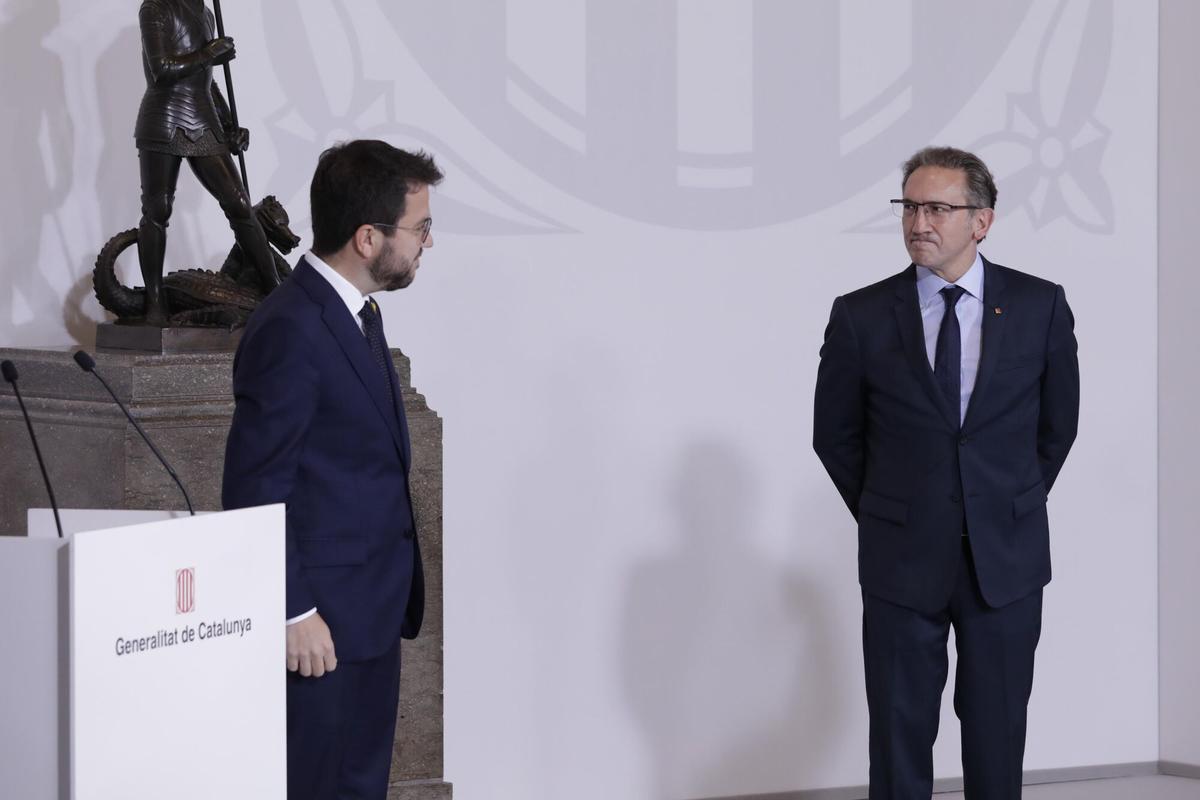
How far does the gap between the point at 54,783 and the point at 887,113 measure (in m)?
3.46

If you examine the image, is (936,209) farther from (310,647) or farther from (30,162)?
(30,162)

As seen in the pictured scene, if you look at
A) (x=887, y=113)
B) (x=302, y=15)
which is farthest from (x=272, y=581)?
(x=887, y=113)

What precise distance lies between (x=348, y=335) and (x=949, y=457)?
1267 millimetres

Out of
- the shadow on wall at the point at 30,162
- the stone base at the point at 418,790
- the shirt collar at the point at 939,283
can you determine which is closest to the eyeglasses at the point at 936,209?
the shirt collar at the point at 939,283

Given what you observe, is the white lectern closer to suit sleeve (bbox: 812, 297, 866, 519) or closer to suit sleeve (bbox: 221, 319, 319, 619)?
suit sleeve (bbox: 221, 319, 319, 619)

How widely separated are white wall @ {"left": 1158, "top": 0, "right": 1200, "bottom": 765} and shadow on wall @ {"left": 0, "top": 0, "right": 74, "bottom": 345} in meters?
3.30

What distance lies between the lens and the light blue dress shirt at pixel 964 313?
2975 mm

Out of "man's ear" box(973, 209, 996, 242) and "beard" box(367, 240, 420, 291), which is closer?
"beard" box(367, 240, 420, 291)

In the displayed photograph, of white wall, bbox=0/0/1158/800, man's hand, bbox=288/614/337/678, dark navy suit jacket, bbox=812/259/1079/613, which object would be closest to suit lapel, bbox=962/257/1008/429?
dark navy suit jacket, bbox=812/259/1079/613

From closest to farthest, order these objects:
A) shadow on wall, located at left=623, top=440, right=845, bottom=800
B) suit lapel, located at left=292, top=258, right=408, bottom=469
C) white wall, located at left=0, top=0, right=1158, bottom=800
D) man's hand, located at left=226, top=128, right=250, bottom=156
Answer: suit lapel, located at left=292, top=258, right=408, bottom=469 < man's hand, located at left=226, top=128, right=250, bottom=156 < white wall, located at left=0, top=0, right=1158, bottom=800 < shadow on wall, located at left=623, top=440, right=845, bottom=800

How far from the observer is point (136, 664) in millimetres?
1739

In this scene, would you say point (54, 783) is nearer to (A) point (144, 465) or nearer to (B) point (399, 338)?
(A) point (144, 465)

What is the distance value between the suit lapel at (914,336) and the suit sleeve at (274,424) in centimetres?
128

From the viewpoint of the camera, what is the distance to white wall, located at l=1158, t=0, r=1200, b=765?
470 centimetres
